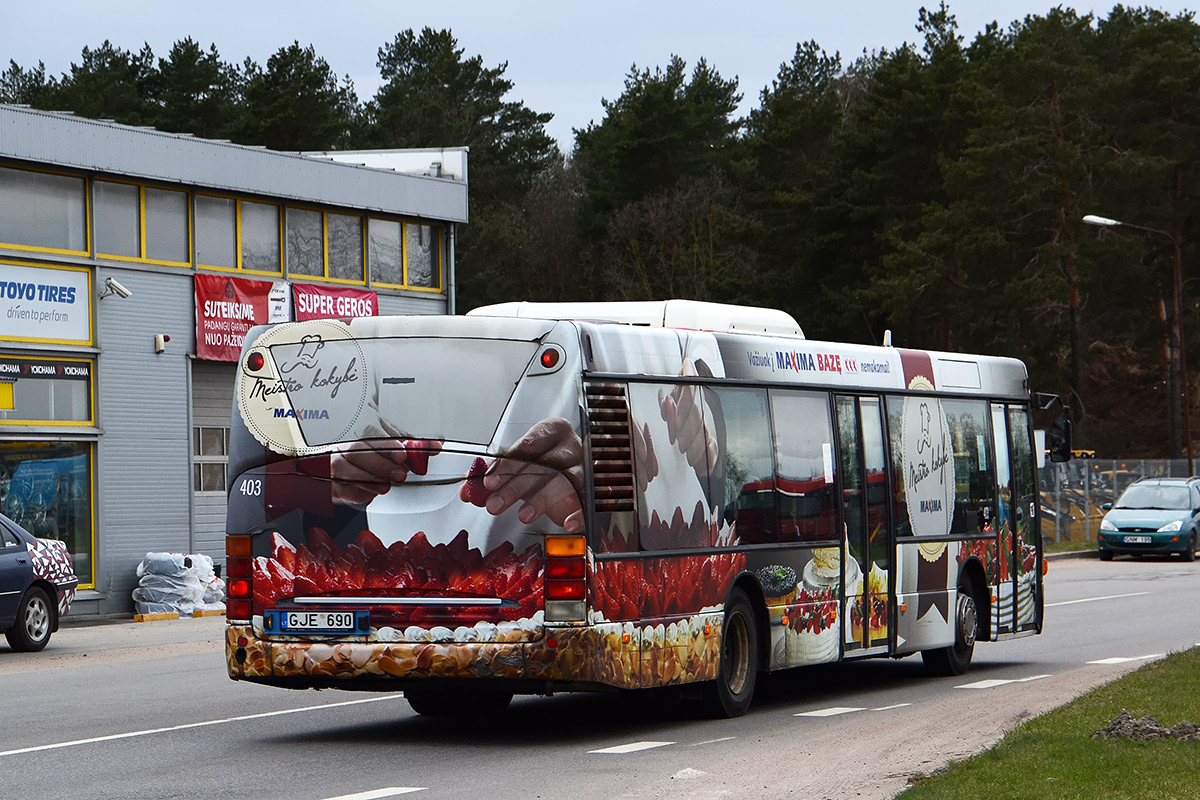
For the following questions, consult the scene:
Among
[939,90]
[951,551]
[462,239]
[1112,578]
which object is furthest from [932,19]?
[951,551]

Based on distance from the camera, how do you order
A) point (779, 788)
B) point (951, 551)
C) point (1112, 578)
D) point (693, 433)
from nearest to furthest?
point (779, 788)
point (693, 433)
point (951, 551)
point (1112, 578)

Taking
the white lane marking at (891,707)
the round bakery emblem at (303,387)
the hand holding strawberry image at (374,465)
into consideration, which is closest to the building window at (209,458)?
the white lane marking at (891,707)

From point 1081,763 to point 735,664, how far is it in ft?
11.8

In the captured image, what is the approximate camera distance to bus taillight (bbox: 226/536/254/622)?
38.1 feet

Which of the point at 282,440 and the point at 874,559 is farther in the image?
the point at 874,559

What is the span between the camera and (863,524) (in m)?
14.6

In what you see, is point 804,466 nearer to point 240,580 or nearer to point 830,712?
point 830,712

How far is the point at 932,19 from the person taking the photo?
235 feet

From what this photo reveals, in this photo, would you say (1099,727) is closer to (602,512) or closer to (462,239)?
(602,512)

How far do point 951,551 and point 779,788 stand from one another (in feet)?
23.1

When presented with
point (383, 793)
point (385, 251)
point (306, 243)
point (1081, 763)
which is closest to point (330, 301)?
point (306, 243)

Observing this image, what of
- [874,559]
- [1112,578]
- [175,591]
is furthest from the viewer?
[1112,578]

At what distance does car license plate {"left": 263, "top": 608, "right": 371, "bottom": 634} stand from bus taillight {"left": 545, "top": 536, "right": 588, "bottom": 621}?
1149 millimetres

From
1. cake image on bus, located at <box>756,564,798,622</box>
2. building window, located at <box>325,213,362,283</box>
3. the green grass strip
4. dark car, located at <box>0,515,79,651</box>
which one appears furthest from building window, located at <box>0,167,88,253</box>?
the green grass strip
